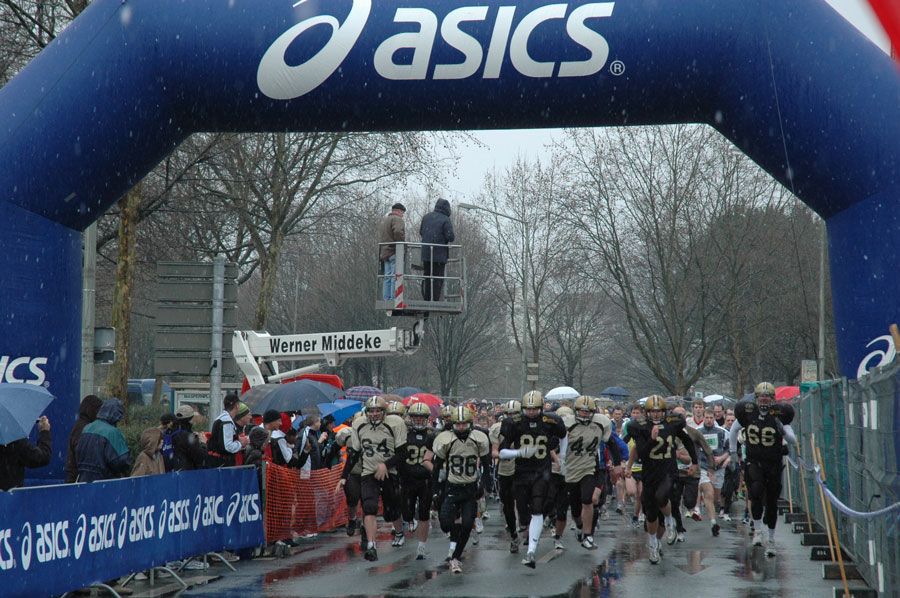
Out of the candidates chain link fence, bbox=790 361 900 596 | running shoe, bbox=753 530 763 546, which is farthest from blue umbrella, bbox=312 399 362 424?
chain link fence, bbox=790 361 900 596

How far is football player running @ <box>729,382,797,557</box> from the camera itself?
551 inches

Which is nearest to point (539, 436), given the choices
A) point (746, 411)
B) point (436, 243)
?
point (746, 411)

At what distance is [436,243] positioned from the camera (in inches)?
661

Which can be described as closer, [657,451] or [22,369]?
[22,369]

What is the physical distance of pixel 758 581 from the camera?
→ 1164 centimetres

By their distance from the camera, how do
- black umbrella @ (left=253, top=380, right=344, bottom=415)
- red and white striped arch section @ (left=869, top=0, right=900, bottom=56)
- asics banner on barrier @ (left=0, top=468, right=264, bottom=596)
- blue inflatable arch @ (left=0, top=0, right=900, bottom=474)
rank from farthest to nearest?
black umbrella @ (left=253, top=380, right=344, bottom=415) < blue inflatable arch @ (left=0, top=0, right=900, bottom=474) < asics banner on barrier @ (left=0, top=468, right=264, bottom=596) < red and white striped arch section @ (left=869, top=0, right=900, bottom=56)

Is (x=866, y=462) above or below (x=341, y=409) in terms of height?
below

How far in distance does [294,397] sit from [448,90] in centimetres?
829

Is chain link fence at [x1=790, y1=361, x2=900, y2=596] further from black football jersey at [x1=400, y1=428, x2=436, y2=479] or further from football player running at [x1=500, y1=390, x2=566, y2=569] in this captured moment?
black football jersey at [x1=400, y1=428, x2=436, y2=479]

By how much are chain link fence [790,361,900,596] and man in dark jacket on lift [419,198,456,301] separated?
5461 millimetres

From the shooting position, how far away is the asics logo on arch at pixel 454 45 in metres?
10.8

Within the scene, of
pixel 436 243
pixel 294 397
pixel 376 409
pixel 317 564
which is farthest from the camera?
pixel 294 397

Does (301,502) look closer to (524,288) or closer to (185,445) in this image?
(185,445)

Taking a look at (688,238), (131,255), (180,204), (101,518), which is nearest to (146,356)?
(688,238)
